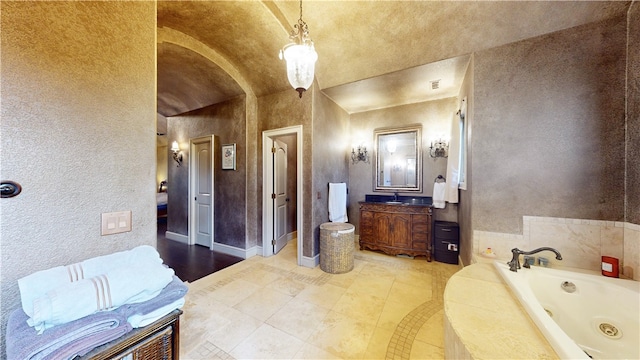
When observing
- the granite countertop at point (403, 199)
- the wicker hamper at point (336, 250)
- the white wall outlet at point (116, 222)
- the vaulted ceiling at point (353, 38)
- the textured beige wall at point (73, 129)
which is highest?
the vaulted ceiling at point (353, 38)

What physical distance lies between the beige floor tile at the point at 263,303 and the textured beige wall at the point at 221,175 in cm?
129

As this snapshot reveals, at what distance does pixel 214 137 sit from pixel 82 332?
3.52 m

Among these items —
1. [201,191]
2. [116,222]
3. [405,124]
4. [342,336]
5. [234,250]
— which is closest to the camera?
[116,222]

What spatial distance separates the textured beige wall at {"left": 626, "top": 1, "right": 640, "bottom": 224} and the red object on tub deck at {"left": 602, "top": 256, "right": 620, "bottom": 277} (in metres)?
0.34

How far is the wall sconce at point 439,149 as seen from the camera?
358 centimetres

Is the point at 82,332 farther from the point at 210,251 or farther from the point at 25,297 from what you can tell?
the point at 210,251

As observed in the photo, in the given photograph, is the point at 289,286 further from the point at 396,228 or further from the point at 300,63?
the point at 300,63

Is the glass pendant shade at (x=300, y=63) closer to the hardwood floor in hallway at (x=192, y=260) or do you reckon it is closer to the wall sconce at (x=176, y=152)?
the hardwood floor in hallway at (x=192, y=260)

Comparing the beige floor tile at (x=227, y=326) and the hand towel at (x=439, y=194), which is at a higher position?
the hand towel at (x=439, y=194)

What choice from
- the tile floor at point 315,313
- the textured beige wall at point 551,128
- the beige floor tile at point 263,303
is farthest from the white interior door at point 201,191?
the textured beige wall at point 551,128

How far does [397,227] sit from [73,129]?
3615 mm

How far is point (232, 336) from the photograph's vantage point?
5.68ft

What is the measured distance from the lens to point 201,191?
4.10 m

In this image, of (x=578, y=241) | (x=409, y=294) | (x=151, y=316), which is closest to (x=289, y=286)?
(x=409, y=294)
